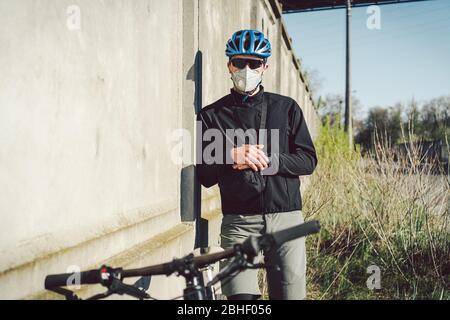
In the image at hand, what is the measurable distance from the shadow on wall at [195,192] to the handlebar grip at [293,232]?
2.02 metres

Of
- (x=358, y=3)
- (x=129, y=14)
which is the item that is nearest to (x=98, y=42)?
(x=129, y=14)

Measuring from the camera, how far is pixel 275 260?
2453 mm

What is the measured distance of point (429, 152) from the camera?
481cm

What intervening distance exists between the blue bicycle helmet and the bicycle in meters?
1.48

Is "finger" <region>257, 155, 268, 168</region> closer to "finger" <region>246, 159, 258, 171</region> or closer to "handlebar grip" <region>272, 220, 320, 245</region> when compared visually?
"finger" <region>246, 159, 258, 171</region>

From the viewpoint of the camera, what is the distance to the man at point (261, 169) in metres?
2.44

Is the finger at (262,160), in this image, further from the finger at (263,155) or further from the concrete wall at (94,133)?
the concrete wall at (94,133)

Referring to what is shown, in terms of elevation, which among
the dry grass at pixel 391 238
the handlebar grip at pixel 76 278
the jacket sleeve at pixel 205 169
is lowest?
the dry grass at pixel 391 238

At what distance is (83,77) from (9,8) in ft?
1.64

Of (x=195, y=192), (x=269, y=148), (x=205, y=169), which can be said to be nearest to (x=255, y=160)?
(x=269, y=148)

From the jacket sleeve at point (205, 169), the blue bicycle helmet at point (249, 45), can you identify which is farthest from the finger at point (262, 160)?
the blue bicycle helmet at point (249, 45)

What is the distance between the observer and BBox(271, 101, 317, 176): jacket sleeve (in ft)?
8.01

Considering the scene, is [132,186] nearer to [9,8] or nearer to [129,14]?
[129,14]

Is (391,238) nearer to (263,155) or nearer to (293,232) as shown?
(263,155)
